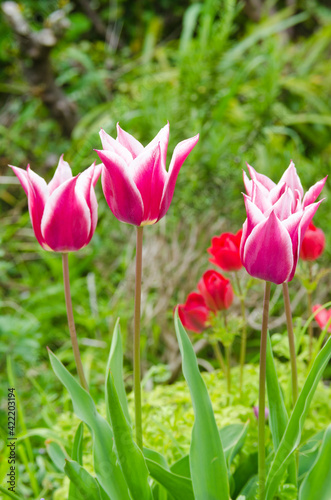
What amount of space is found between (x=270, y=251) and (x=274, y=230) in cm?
2

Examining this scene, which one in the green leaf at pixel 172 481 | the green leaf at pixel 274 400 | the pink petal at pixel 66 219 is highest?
the pink petal at pixel 66 219

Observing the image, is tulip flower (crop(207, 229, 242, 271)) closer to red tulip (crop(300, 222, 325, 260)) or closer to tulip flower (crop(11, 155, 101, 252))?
red tulip (crop(300, 222, 325, 260))

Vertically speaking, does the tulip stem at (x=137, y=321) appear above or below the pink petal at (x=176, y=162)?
below

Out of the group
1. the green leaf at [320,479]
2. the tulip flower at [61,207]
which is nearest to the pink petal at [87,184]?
the tulip flower at [61,207]

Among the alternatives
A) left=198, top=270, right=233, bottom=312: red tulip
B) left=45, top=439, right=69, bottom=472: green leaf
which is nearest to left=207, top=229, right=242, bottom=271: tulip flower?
left=198, top=270, right=233, bottom=312: red tulip

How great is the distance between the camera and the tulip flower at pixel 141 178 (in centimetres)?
53

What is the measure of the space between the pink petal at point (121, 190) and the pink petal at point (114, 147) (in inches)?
0.8

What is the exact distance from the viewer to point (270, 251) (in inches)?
19.8

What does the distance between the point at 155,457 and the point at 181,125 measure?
1.36 meters

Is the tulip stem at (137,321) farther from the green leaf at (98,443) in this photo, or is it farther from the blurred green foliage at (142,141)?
the blurred green foliage at (142,141)

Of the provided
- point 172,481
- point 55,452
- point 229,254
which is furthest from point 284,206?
point 55,452

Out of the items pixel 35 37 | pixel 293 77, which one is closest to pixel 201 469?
pixel 35 37

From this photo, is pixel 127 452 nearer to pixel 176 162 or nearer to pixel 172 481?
pixel 172 481

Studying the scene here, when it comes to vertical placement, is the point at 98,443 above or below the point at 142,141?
Result: below
